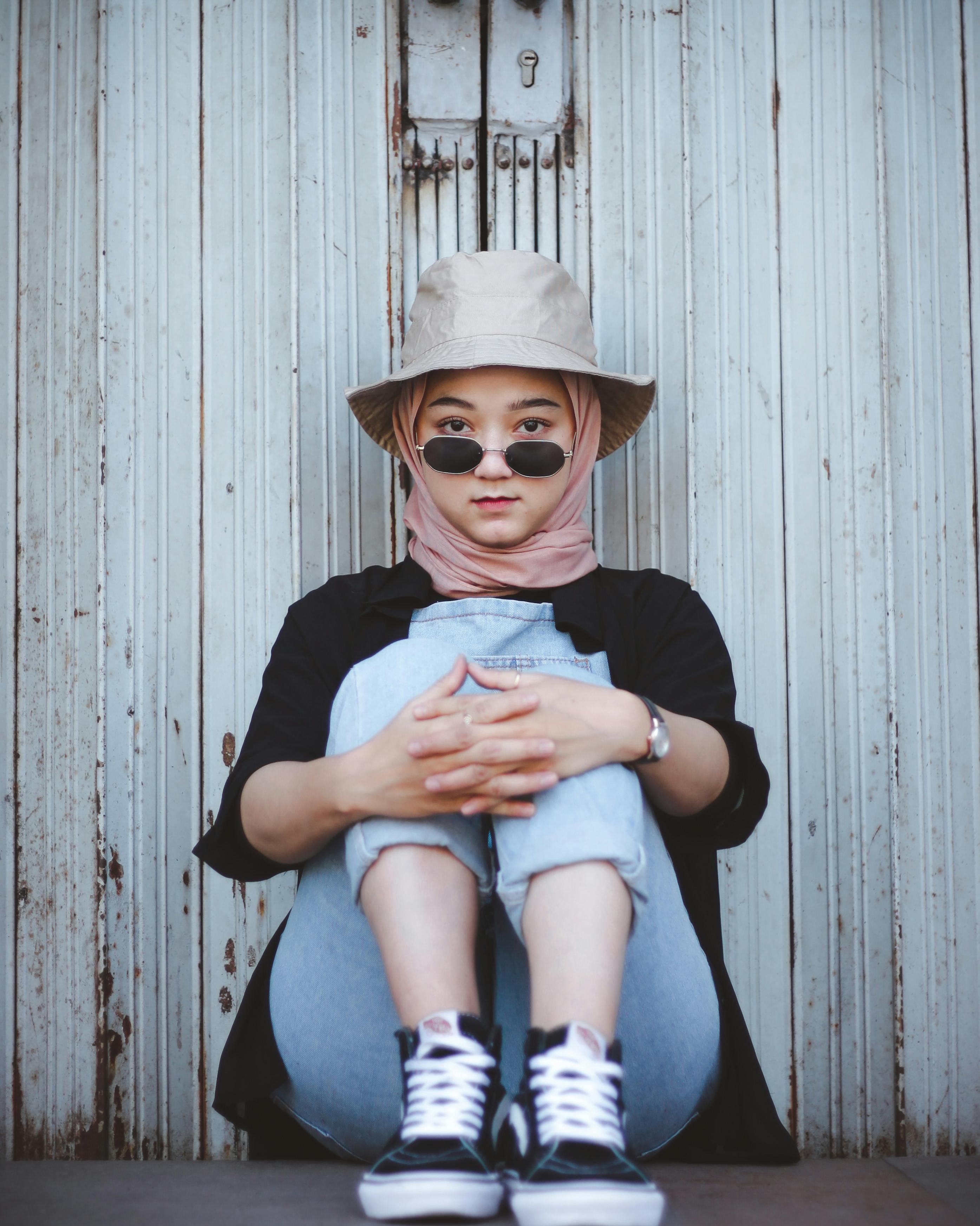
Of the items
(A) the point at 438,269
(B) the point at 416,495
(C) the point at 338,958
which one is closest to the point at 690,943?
(C) the point at 338,958

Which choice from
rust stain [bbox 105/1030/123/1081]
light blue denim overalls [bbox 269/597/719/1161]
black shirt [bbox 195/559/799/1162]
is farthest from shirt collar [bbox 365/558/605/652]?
rust stain [bbox 105/1030/123/1081]

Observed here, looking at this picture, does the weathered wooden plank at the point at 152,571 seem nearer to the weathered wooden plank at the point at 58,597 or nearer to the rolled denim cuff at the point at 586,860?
the weathered wooden plank at the point at 58,597

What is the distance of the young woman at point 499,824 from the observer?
1.09m

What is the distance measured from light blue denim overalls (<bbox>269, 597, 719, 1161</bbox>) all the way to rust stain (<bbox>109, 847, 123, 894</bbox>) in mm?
685

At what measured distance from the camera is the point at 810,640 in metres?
2.07

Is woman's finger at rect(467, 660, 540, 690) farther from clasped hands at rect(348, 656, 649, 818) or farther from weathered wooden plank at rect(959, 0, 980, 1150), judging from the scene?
weathered wooden plank at rect(959, 0, 980, 1150)

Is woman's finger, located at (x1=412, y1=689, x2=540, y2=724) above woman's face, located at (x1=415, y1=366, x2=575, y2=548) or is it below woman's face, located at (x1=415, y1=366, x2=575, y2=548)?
below

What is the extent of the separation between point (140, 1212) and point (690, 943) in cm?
77

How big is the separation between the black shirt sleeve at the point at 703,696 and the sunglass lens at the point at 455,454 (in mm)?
388

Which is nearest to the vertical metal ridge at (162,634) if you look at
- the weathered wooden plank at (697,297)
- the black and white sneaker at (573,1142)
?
the weathered wooden plank at (697,297)

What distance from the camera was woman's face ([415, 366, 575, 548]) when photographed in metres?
1.68

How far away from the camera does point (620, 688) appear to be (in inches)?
60.9

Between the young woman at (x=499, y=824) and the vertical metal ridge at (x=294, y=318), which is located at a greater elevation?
the vertical metal ridge at (x=294, y=318)

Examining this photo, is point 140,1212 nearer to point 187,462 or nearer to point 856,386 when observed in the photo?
point 187,462
